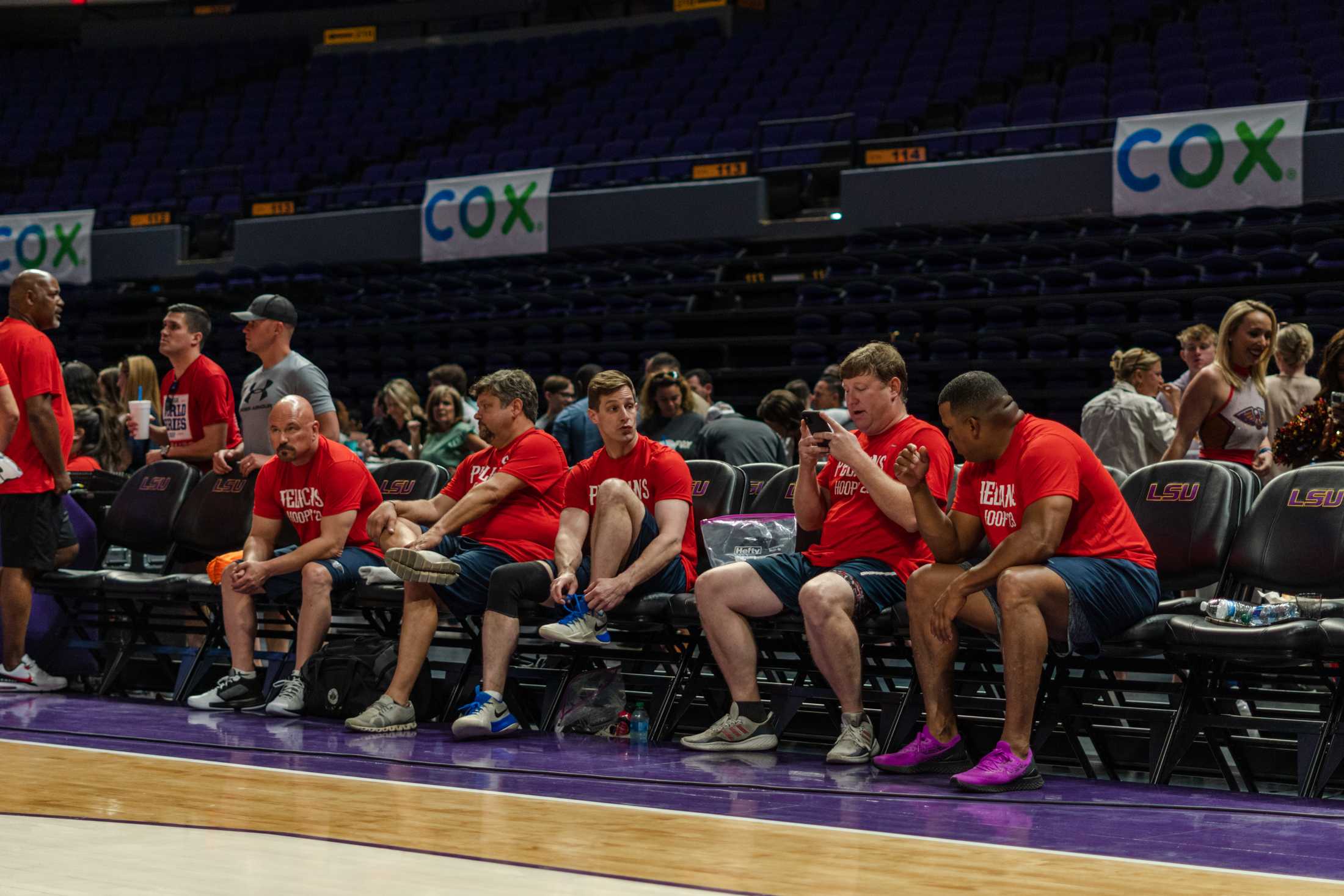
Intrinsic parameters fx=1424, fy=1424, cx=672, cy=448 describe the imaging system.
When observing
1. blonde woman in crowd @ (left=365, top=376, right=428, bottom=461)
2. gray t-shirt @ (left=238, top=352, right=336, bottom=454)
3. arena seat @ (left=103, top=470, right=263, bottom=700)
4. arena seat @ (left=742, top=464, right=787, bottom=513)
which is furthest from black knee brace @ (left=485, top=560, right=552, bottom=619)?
blonde woman in crowd @ (left=365, top=376, right=428, bottom=461)

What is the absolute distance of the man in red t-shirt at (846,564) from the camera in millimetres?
4145

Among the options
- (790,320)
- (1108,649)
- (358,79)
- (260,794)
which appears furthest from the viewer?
(358,79)

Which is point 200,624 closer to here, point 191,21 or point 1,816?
point 1,816

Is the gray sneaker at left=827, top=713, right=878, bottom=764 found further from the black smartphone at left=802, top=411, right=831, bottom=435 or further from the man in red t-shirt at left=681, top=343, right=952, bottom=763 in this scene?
the black smartphone at left=802, top=411, right=831, bottom=435

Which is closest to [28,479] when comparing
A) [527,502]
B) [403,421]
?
[527,502]

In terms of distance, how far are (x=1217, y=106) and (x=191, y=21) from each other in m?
16.6

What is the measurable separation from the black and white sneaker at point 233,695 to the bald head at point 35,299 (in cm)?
172

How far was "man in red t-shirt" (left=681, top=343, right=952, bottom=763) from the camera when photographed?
414 centimetres

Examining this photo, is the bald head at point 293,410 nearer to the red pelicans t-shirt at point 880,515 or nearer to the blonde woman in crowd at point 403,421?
the red pelicans t-shirt at point 880,515

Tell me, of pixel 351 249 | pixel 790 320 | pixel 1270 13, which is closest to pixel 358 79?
pixel 351 249

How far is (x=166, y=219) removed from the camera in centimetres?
1603

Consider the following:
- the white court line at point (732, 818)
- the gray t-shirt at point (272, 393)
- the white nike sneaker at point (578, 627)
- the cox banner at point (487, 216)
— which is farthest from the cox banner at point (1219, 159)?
the white court line at point (732, 818)

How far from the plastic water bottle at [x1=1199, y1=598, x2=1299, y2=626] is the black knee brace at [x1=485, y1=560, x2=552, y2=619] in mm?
2122

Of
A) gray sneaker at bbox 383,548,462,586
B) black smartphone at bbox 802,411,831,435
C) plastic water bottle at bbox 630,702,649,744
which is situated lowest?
plastic water bottle at bbox 630,702,649,744
